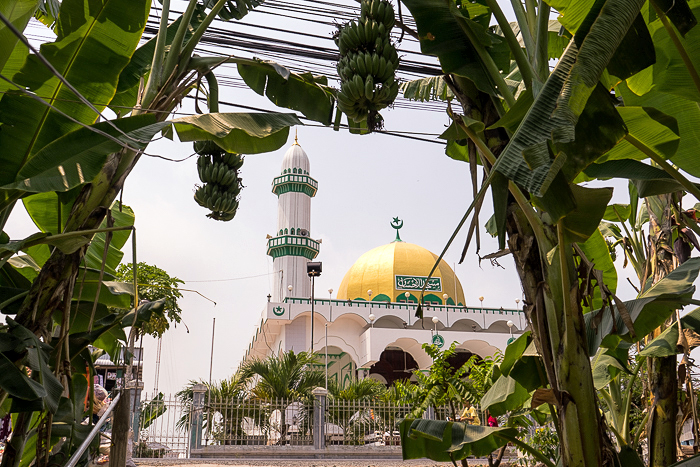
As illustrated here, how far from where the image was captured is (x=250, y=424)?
12375 mm

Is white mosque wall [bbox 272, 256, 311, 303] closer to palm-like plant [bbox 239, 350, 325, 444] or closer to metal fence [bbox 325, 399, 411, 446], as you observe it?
palm-like plant [bbox 239, 350, 325, 444]

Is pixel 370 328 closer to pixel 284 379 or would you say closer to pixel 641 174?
pixel 284 379

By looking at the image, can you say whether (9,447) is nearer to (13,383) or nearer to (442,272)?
(13,383)

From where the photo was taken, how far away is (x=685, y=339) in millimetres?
3977

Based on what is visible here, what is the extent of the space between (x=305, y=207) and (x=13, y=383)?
21.0 meters

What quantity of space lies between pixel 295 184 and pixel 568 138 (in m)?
22.0

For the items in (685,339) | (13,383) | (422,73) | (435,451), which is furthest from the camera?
(422,73)

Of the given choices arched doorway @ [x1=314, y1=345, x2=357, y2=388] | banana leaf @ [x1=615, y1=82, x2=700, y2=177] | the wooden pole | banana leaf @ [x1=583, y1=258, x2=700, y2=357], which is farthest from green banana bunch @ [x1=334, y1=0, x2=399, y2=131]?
arched doorway @ [x1=314, y1=345, x2=357, y2=388]

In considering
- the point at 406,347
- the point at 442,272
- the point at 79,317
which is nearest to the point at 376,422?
the point at 406,347

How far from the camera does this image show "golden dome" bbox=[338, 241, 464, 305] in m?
23.8

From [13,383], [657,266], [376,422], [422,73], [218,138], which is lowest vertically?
[376,422]

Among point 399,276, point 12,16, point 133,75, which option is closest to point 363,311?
point 399,276

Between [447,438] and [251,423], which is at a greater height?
[447,438]

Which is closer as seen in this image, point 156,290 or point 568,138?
point 568,138
